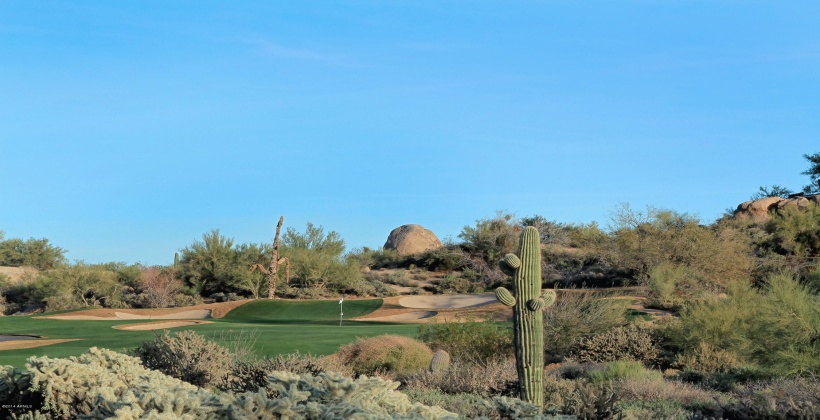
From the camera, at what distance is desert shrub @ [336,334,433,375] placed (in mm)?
14219

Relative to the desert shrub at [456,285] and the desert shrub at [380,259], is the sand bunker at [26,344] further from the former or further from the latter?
the desert shrub at [380,259]

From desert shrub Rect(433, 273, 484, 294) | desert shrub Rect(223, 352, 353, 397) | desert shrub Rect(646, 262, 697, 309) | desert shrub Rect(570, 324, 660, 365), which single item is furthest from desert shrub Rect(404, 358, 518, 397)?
desert shrub Rect(433, 273, 484, 294)

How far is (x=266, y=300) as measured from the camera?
33.9m

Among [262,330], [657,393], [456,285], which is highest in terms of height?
[456,285]

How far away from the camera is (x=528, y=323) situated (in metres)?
9.31

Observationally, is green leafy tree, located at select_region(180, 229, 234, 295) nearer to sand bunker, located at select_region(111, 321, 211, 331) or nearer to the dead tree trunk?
the dead tree trunk

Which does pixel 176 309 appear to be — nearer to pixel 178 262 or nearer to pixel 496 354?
pixel 178 262

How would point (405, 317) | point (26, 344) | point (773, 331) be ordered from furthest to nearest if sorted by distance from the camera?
point (405, 317) → point (26, 344) → point (773, 331)

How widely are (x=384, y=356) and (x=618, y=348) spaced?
15.5 feet

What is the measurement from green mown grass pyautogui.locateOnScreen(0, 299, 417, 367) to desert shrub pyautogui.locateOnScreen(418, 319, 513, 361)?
2606mm

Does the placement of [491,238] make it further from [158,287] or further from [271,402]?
[271,402]

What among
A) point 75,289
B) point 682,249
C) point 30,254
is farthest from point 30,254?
point 682,249

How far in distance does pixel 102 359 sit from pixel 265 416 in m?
4.45

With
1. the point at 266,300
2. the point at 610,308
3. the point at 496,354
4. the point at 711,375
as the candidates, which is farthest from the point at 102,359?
the point at 266,300
